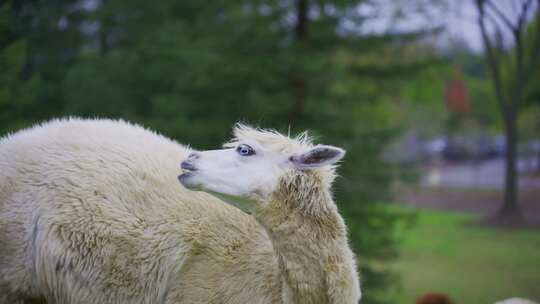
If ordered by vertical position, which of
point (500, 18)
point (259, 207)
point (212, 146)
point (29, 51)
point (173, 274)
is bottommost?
point (173, 274)

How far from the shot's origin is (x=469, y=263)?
14.8m

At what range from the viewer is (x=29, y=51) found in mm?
9172

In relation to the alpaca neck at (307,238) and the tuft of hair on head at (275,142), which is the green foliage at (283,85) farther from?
the alpaca neck at (307,238)

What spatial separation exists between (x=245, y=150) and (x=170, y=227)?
0.95 meters

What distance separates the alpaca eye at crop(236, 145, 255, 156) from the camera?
15.2 feet

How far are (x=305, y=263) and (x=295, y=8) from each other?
29.3 feet

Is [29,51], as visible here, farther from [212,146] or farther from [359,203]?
[359,203]

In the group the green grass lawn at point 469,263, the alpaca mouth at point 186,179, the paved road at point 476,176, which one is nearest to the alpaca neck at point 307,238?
the alpaca mouth at point 186,179

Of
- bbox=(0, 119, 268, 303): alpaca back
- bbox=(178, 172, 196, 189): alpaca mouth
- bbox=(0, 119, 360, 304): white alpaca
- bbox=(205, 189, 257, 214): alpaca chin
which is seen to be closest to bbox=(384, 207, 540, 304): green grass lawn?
bbox=(0, 119, 360, 304): white alpaca

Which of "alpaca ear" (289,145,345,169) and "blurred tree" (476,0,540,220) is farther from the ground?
"blurred tree" (476,0,540,220)

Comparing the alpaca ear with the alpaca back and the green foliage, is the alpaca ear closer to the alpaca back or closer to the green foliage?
the alpaca back

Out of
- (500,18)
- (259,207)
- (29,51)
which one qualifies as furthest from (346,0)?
(259,207)

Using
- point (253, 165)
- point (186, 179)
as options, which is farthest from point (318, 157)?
point (186, 179)

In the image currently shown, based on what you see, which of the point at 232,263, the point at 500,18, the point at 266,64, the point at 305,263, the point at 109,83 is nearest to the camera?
the point at 305,263
